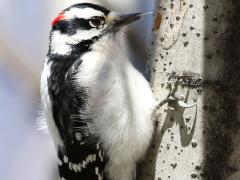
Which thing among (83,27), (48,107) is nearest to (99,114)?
(48,107)

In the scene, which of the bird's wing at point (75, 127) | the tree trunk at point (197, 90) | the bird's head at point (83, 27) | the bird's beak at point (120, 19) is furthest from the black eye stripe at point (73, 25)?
the tree trunk at point (197, 90)

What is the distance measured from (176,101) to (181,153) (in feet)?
0.65

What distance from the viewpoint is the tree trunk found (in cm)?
190

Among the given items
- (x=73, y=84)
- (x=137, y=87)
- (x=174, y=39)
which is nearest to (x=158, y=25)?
(x=174, y=39)

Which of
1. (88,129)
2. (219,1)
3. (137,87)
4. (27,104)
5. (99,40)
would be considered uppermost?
(219,1)

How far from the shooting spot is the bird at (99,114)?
223cm

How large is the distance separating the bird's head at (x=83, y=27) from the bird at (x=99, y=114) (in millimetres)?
92

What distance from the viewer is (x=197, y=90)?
200 cm

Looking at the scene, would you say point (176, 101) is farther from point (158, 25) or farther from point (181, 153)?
point (158, 25)

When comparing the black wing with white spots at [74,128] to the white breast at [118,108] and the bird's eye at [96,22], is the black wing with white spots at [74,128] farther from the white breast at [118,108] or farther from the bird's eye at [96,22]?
the bird's eye at [96,22]

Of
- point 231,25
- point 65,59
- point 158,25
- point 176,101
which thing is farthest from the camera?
point 65,59

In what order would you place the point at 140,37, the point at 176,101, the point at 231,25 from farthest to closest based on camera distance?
the point at 140,37 → the point at 176,101 → the point at 231,25

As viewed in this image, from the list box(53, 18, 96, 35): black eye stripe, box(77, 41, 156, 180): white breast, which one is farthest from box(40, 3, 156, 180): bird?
box(53, 18, 96, 35): black eye stripe

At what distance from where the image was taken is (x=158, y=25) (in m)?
2.18
